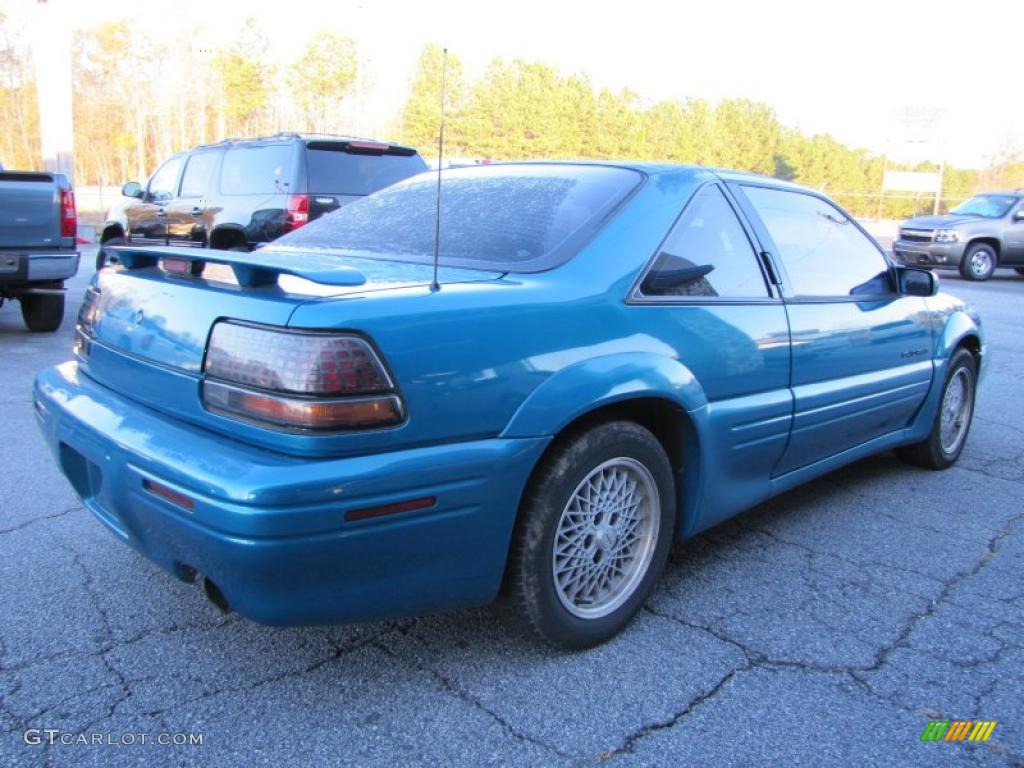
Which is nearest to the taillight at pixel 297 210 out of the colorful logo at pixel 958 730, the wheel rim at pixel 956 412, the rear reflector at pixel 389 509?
the wheel rim at pixel 956 412

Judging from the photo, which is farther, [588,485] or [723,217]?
[723,217]

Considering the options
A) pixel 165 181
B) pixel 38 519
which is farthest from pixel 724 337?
pixel 165 181

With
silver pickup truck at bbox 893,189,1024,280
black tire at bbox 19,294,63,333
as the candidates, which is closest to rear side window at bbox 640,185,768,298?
black tire at bbox 19,294,63,333

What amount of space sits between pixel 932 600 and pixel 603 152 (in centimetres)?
4524

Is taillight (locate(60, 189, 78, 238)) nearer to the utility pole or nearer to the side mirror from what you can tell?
the side mirror

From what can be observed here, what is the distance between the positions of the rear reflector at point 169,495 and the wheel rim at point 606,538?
98 centimetres

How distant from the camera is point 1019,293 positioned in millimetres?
14812

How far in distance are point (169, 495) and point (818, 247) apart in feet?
9.10

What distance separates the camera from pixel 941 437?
4410mm

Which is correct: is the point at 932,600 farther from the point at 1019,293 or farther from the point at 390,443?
the point at 1019,293

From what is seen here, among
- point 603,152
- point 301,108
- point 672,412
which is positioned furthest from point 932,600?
point 603,152

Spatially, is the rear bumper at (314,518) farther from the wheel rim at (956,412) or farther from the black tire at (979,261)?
the black tire at (979,261)

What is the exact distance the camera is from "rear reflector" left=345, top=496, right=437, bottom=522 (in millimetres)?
1933

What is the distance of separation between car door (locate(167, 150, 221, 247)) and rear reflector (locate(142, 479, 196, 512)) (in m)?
7.01
